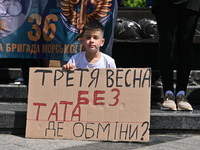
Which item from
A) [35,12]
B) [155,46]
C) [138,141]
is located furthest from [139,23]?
[138,141]

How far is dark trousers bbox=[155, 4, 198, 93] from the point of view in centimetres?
316

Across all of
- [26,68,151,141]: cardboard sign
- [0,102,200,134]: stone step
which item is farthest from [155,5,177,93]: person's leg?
[26,68,151,141]: cardboard sign

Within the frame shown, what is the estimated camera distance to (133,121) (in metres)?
2.67

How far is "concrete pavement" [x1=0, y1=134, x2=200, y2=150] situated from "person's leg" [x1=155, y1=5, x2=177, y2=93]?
0.65 meters

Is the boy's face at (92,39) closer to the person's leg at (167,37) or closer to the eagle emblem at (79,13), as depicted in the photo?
the person's leg at (167,37)

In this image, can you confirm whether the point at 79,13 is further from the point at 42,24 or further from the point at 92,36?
the point at 92,36

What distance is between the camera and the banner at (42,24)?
4.13 meters

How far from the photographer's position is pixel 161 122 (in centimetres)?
287

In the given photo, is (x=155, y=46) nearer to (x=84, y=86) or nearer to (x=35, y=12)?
(x=35, y=12)

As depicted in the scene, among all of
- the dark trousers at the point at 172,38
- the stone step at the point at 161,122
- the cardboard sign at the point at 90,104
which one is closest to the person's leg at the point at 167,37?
the dark trousers at the point at 172,38

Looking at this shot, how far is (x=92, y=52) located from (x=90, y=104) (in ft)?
1.78

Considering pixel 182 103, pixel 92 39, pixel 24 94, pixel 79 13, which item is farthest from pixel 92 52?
pixel 79 13

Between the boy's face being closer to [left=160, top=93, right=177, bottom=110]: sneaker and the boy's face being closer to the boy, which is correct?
the boy

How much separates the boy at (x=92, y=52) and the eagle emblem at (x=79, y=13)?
43.5 inches
